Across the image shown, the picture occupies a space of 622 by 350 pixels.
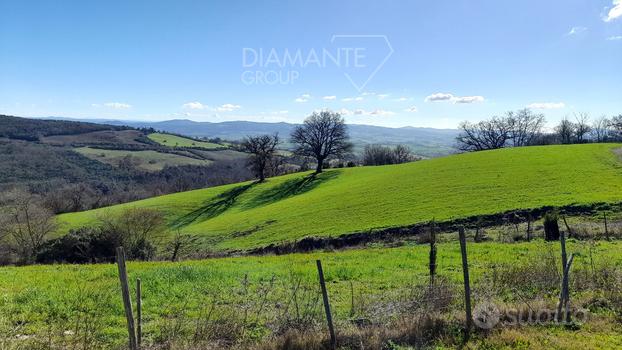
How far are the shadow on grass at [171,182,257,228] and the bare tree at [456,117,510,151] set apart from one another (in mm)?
54463

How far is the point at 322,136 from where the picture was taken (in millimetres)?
79438

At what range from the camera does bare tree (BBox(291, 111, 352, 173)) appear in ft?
259

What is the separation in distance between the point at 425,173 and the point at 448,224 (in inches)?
1033

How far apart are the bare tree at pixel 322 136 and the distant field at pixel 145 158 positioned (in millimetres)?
78042

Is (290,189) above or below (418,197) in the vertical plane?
below

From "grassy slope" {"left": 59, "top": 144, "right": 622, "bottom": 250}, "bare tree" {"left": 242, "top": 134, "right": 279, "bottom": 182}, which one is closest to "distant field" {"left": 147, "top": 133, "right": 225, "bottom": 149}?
"bare tree" {"left": 242, "top": 134, "right": 279, "bottom": 182}

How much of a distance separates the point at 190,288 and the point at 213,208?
54.6 meters

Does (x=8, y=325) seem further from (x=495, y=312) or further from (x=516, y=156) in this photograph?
(x=516, y=156)

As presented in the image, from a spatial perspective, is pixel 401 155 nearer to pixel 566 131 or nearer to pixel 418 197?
pixel 566 131

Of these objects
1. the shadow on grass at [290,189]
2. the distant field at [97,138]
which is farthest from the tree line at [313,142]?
the distant field at [97,138]

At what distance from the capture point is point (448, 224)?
33.1 metres

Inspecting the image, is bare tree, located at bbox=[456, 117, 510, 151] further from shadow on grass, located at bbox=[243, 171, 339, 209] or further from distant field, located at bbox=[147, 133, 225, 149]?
distant field, located at bbox=[147, 133, 225, 149]

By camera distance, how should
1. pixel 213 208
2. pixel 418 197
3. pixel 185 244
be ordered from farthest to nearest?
pixel 213 208, pixel 418 197, pixel 185 244

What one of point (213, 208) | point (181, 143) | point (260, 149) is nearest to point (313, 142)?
point (260, 149)
